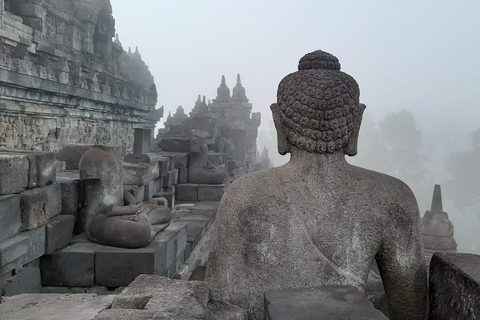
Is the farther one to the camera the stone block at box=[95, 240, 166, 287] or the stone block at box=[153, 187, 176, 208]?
the stone block at box=[153, 187, 176, 208]

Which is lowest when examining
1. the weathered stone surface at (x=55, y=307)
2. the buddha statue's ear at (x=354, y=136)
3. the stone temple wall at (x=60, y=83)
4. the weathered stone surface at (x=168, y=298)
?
the weathered stone surface at (x=55, y=307)

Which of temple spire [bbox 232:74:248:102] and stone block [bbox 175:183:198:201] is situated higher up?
temple spire [bbox 232:74:248:102]

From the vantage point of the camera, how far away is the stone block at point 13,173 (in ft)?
11.7

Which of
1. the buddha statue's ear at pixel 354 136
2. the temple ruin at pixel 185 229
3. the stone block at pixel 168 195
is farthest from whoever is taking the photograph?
the stone block at pixel 168 195

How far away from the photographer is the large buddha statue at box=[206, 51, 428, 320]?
154cm

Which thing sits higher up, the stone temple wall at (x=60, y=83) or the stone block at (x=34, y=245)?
the stone temple wall at (x=60, y=83)

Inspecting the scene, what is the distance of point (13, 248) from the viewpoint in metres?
3.57

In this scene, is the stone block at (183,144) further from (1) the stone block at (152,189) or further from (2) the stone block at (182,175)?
(1) the stone block at (152,189)

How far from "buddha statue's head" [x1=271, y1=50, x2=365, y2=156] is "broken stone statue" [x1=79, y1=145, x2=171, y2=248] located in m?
3.36

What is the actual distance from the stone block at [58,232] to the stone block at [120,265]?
416mm

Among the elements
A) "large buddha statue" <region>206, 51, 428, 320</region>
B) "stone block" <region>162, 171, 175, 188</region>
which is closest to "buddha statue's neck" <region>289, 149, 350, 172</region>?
"large buddha statue" <region>206, 51, 428, 320</region>

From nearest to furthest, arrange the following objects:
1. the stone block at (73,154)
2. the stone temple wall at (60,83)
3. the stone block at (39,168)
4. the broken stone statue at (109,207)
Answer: the stone block at (39,168), the broken stone statue at (109,207), the stone block at (73,154), the stone temple wall at (60,83)

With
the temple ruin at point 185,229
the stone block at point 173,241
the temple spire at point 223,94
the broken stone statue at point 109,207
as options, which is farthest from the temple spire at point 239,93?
the broken stone statue at point 109,207

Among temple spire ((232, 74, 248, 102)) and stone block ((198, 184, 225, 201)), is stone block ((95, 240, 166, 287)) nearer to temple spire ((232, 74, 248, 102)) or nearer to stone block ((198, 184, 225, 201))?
stone block ((198, 184, 225, 201))
